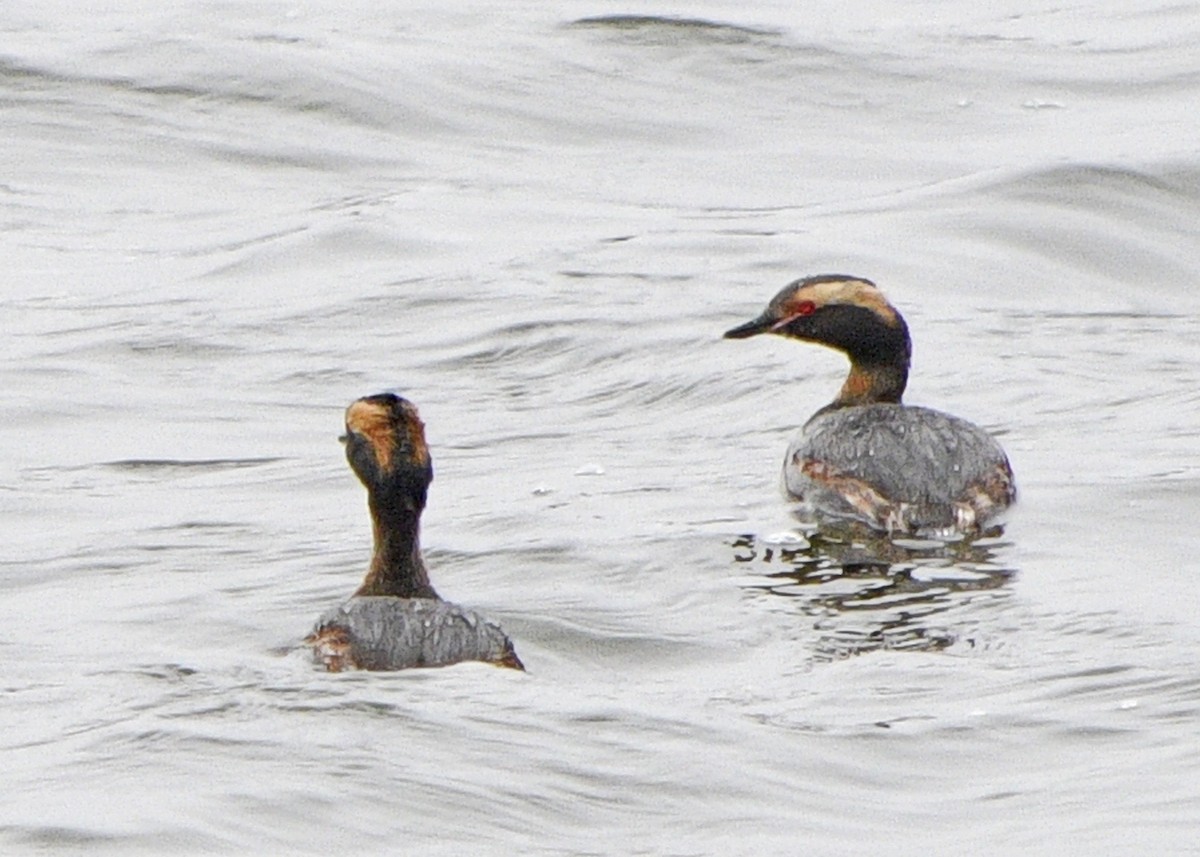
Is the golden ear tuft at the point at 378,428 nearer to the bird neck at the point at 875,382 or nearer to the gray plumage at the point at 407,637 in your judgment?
the gray plumage at the point at 407,637

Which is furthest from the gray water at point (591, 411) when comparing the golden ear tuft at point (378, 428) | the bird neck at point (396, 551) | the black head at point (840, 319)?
→ the golden ear tuft at point (378, 428)

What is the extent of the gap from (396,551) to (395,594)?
0.15m

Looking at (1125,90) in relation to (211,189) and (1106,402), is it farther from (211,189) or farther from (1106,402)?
(1106,402)

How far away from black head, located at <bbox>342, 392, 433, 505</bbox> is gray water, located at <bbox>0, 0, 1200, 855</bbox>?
65 centimetres

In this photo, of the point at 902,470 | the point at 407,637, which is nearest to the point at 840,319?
the point at 902,470

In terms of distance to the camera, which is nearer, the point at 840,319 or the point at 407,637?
the point at 407,637

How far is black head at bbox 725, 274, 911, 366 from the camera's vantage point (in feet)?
43.6

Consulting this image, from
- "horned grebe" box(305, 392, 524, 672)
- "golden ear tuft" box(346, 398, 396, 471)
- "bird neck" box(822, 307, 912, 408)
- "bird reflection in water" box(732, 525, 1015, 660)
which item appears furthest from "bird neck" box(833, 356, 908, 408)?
"golden ear tuft" box(346, 398, 396, 471)

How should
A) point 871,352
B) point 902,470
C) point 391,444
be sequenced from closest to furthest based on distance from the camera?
point 391,444
point 902,470
point 871,352

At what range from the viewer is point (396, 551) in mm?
10016

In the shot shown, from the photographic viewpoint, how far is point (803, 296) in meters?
13.4

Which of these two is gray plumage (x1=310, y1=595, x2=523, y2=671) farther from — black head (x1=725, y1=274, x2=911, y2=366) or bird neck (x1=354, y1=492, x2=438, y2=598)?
black head (x1=725, y1=274, x2=911, y2=366)

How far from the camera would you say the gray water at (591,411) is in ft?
28.7

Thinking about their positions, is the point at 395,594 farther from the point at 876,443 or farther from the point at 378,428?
the point at 876,443
